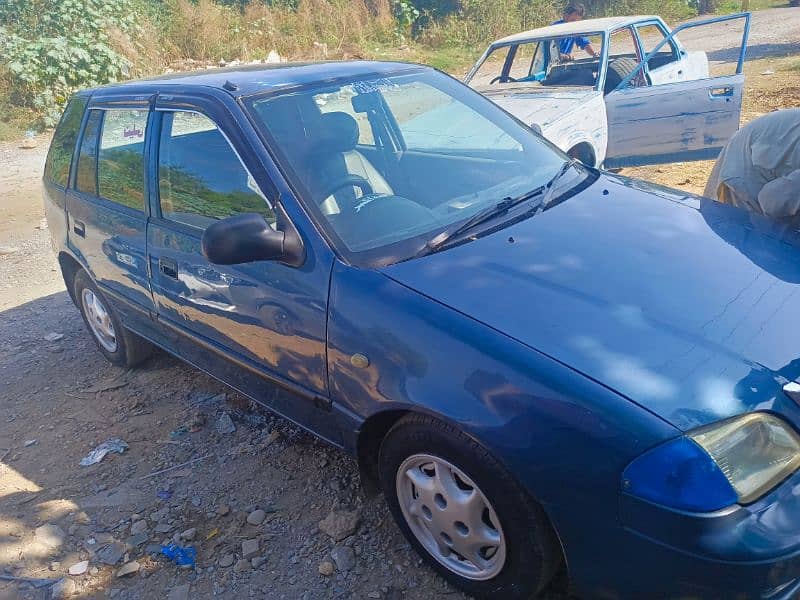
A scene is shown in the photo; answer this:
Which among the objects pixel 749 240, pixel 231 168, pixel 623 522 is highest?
pixel 231 168

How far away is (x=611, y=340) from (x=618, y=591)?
0.69 meters

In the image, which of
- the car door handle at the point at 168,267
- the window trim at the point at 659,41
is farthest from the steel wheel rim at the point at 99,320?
the window trim at the point at 659,41

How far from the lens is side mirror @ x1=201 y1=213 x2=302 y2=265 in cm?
233

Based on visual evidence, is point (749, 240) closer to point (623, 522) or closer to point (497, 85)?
point (623, 522)

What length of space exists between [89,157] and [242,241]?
203 centimetres

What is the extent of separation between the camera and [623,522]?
1.75 metres

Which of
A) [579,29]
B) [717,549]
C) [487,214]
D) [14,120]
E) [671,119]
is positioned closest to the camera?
[717,549]

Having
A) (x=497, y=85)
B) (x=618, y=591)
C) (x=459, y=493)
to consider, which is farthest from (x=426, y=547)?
(x=497, y=85)

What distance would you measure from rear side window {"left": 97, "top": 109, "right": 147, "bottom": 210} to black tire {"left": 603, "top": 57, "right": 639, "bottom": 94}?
4531 millimetres

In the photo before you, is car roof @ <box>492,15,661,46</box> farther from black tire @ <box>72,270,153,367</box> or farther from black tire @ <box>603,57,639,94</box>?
black tire @ <box>72,270,153,367</box>

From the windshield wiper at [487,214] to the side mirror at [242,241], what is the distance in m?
0.52

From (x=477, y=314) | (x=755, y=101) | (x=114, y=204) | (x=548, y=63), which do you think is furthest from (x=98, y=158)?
(x=755, y=101)

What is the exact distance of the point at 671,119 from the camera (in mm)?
5742

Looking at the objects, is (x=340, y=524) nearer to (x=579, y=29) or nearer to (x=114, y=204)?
(x=114, y=204)
